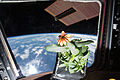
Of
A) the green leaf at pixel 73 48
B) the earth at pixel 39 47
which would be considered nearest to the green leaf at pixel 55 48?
the green leaf at pixel 73 48

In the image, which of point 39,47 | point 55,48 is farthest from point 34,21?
point 39,47

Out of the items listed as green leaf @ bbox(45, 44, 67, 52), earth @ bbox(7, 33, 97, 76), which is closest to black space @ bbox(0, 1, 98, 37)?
earth @ bbox(7, 33, 97, 76)

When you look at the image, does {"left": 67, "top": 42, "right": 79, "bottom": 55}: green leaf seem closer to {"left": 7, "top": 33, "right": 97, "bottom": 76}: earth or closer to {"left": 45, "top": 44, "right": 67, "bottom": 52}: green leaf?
{"left": 45, "top": 44, "right": 67, "bottom": 52}: green leaf

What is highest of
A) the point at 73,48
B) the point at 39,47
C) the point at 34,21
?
the point at 34,21

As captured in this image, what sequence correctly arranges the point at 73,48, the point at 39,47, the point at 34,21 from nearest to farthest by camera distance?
the point at 73,48 < the point at 34,21 < the point at 39,47

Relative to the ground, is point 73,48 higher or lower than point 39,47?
higher

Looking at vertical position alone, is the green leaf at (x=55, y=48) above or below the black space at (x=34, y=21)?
below

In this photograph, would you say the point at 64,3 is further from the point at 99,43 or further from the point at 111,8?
the point at 99,43

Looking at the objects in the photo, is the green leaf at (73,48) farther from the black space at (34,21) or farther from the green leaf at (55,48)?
the black space at (34,21)

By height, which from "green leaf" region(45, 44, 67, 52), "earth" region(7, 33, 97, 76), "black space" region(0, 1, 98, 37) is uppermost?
"black space" region(0, 1, 98, 37)

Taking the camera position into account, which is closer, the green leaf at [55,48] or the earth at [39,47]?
the green leaf at [55,48]

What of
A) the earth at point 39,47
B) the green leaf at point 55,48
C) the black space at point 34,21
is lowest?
the earth at point 39,47

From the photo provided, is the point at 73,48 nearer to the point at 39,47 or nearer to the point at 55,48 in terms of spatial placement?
the point at 55,48
